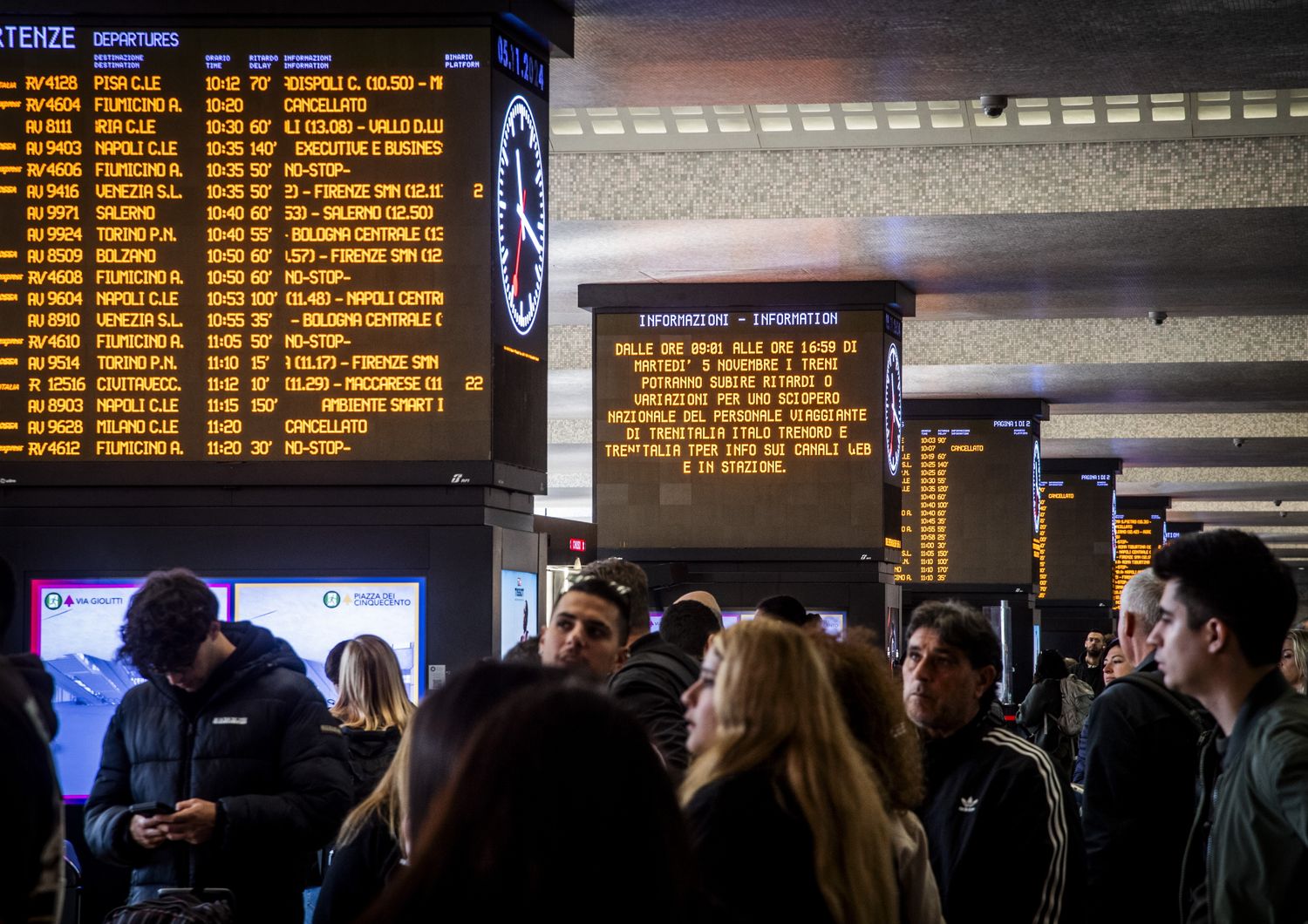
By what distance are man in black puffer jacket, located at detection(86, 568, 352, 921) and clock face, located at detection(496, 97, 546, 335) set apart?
3.43m

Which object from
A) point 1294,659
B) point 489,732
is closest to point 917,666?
point 489,732

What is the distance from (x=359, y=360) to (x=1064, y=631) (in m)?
23.8

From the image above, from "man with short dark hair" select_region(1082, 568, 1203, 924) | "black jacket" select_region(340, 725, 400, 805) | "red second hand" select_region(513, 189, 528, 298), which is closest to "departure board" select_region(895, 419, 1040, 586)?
"red second hand" select_region(513, 189, 528, 298)

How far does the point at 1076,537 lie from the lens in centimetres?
2839

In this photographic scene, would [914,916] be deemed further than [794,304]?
No

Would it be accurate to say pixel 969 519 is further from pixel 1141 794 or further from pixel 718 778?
pixel 718 778

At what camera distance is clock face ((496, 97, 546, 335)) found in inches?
307

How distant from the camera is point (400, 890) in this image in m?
1.71

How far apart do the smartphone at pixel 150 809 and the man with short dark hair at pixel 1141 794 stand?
2.47 metres

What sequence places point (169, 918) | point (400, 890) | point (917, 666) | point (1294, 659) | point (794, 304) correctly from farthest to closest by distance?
point (794, 304) < point (1294, 659) < point (917, 666) < point (169, 918) < point (400, 890)

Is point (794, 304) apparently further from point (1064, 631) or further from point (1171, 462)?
point (1171, 462)

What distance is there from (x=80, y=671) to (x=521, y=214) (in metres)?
2.95

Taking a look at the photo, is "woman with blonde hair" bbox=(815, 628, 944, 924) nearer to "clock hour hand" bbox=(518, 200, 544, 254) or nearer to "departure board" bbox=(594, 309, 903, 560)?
"clock hour hand" bbox=(518, 200, 544, 254)

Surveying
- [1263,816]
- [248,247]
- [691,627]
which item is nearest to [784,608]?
[691,627]
